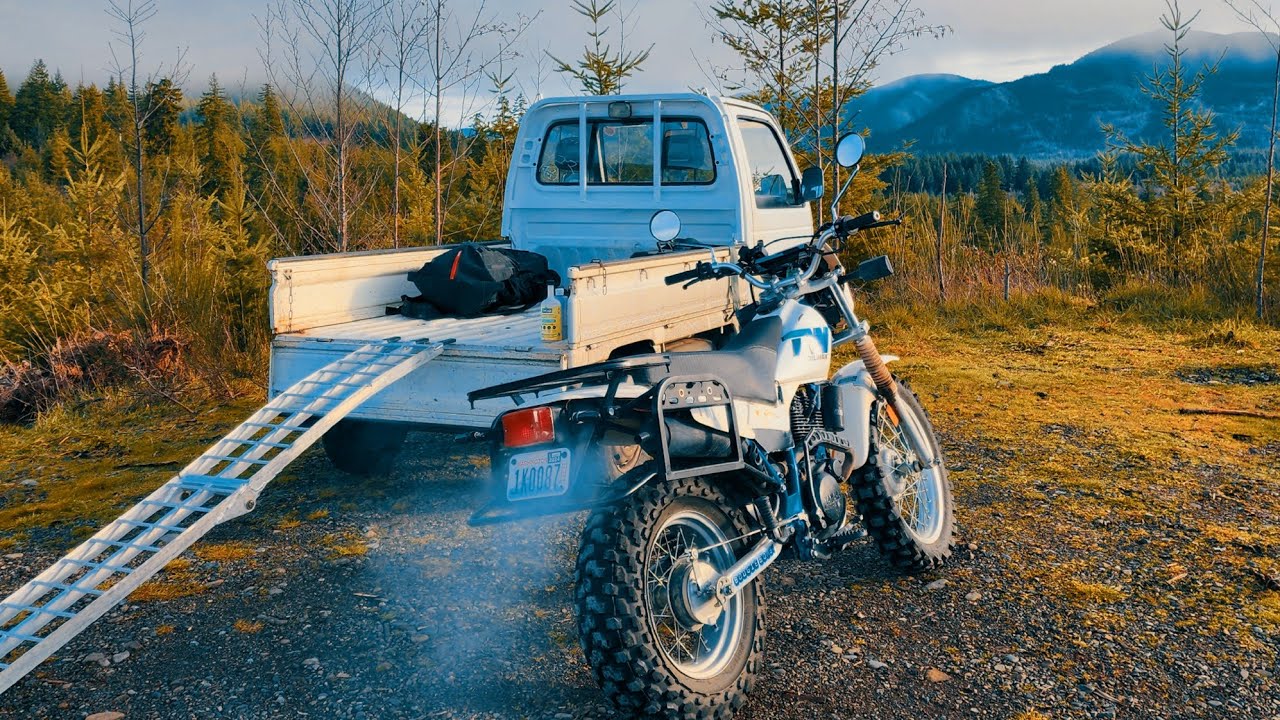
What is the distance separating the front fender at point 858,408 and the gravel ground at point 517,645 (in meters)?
0.58

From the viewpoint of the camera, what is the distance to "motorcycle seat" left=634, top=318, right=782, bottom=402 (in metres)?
2.77

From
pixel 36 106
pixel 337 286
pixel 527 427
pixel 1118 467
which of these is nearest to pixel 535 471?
pixel 527 427

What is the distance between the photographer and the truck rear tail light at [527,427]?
97.8 inches

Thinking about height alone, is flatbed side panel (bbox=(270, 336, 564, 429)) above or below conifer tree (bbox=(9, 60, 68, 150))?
below

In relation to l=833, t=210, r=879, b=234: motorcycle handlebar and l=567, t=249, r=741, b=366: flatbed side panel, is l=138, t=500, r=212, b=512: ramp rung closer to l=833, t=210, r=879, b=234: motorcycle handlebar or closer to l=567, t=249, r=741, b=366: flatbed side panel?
l=567, t=249, r=741, b=366: flatbed side panel

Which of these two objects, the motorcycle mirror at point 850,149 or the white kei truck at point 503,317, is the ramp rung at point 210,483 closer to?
the white kei truck at point 503,317

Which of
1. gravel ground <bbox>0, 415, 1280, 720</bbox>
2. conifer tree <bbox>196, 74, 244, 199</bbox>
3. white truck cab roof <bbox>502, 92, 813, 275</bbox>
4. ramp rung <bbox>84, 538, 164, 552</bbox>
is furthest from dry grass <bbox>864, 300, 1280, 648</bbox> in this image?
conifer tree <bbox>196, 74, 244, 199</bbox>

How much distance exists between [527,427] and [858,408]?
1.42 m

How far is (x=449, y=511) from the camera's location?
457 cm

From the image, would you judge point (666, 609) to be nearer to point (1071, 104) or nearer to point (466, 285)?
point (466, 285)

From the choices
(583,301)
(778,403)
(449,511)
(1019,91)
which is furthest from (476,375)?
(1019,91)

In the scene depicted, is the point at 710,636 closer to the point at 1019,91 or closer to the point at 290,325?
the point at 290,325

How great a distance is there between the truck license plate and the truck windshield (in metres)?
3.76

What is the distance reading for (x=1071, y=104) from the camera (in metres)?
160
